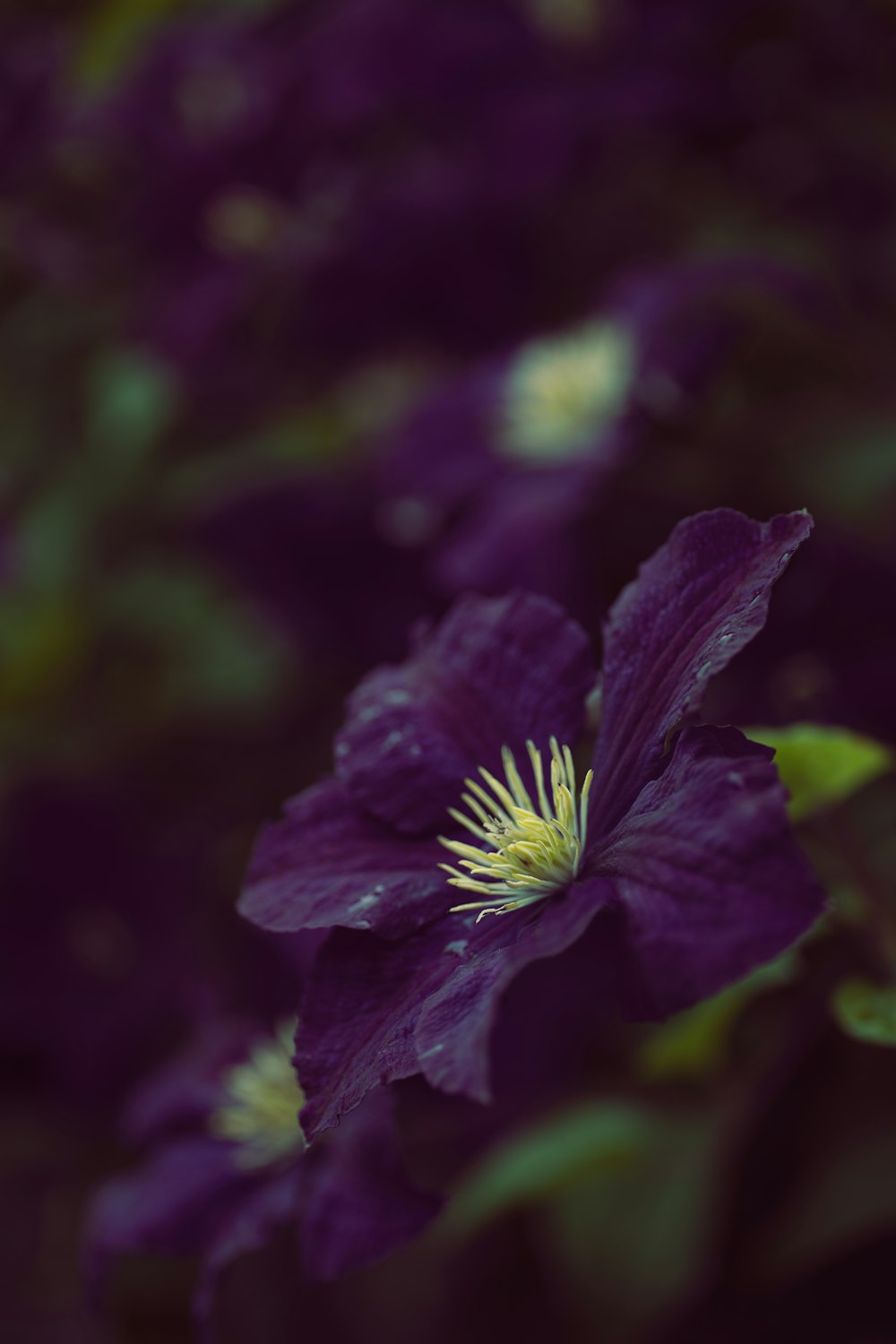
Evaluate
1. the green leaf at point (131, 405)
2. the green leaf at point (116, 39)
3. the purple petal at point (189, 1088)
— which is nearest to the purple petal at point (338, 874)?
the purple petal at point (189, 1088)

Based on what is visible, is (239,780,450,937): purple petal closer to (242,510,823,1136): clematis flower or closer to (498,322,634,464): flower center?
(242,510,823,1136): clematis flower

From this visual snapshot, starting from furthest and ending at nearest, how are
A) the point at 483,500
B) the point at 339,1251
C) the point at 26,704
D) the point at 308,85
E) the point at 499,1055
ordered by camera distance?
the point at 26,704 < the point at 308,85 < the point at 483,500 < the point at 499,1055 < the point at 339,1251

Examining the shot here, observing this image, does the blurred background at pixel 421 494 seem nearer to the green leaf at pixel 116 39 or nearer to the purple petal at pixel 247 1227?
the green leaf at pixel 116 39

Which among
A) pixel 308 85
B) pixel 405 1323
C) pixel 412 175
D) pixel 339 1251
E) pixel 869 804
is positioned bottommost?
pixel 405 1323

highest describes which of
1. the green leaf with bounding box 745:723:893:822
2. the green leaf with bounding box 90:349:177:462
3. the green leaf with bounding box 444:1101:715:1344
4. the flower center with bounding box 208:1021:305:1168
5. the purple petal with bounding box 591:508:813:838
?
the green leaf with bounding box 90:349:177:462

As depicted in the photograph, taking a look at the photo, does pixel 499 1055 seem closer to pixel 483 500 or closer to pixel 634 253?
pixel 483 500

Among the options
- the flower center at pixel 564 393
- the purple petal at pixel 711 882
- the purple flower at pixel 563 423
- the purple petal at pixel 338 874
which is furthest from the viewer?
the flower center at pixel 564 393

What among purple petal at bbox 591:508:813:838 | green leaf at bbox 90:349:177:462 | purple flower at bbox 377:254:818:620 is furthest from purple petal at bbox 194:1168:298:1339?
green leaf at bbox 90:349:177:462

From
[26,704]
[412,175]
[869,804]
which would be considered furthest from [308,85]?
[869,804]
